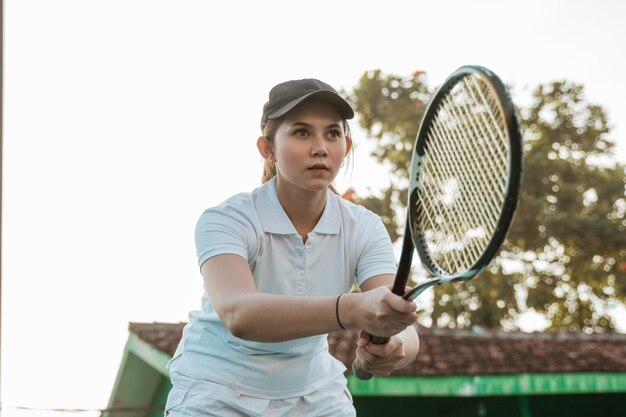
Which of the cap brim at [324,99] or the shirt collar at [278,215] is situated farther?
the shirt collar at [278,215]

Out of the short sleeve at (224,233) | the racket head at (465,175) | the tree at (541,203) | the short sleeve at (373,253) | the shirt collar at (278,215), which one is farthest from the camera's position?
the tree at (541,203)

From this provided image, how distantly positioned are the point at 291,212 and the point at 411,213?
52 cm

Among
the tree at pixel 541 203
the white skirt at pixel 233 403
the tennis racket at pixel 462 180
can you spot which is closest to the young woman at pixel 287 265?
the white skirt at pixel 233 403

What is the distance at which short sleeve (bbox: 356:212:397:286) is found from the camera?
2873mm

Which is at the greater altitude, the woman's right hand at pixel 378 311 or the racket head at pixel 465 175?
the racket head at pixel 465 175

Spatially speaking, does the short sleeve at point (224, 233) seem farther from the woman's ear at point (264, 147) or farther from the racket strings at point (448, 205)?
the racket strings at point (448, 205)

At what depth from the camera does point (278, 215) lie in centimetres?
279

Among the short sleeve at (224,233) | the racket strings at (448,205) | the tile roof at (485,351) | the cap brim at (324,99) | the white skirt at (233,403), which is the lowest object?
the tile roof at (485,351)

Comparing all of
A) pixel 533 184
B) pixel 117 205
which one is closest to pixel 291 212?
pixel 117 205

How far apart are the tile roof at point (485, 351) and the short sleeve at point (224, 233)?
19.2ft

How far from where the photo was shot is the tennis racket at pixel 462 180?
6.61 feet

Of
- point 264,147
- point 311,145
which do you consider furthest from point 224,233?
point 264,147

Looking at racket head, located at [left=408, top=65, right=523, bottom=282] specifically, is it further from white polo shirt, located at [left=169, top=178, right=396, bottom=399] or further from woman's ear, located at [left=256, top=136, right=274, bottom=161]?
woman's ear, located at [left=256, top=136, right=274, bottom=161]

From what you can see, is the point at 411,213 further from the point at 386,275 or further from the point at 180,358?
the point at 180,358
